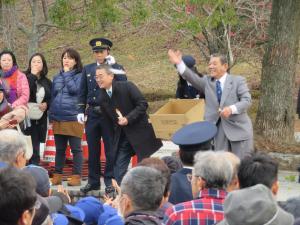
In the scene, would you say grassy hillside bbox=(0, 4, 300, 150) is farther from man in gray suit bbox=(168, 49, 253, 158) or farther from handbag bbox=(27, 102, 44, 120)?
man in gray suit bbox=(168, 49, 253, 158)

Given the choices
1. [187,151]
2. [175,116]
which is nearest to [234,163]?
[187,151]

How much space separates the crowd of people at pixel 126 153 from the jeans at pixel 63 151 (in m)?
0.01

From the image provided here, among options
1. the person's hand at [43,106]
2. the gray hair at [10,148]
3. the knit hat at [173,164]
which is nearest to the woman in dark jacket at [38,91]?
the person's hand at [43,106]

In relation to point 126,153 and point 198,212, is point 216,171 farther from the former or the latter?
point 126,153

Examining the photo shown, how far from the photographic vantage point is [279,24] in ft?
39.5

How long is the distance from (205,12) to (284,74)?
318 cm

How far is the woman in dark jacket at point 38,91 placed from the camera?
10.2 m

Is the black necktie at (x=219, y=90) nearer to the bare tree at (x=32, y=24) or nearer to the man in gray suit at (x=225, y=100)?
the man in gray suit at (x=225, y=100)

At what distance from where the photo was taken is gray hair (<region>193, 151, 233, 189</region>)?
15.9 ft

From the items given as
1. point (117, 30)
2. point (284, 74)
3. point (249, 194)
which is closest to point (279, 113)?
point (284, 74)

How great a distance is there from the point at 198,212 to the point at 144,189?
414 millimetres

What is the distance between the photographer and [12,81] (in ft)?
32.5

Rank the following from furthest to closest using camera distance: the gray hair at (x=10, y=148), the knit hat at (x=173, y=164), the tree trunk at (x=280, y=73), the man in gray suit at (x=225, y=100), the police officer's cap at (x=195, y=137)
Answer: the tree trunk at (x=280, y=73), the man in gray suit at (x=225, y=100), the knit hat at (x=173, y=164), the police officer's cap at (x=195, y=137), the gray hair at (x=10, y=148)

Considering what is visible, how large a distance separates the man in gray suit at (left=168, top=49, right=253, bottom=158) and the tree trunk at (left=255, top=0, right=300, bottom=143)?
11.8ft
